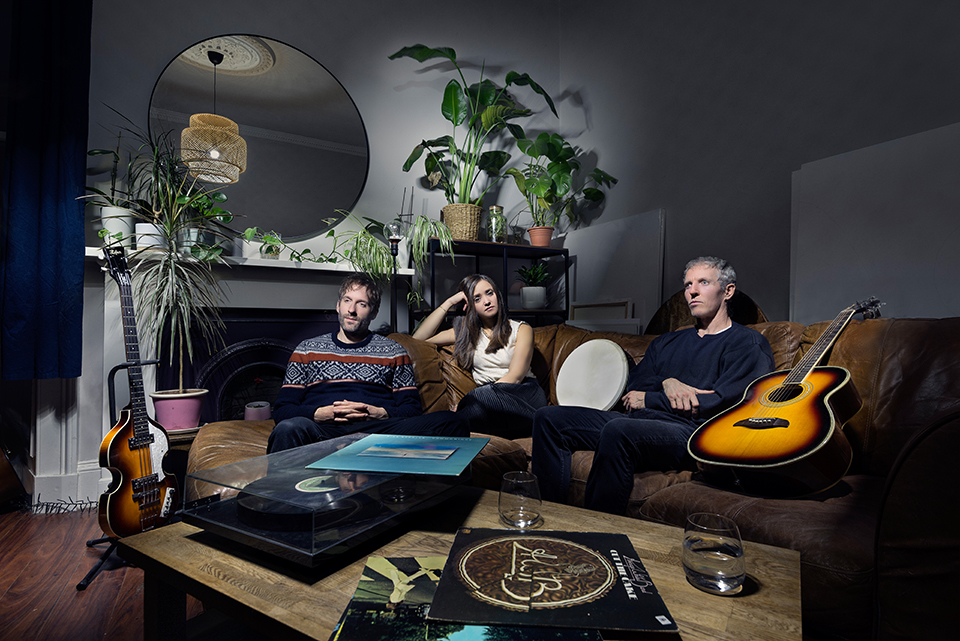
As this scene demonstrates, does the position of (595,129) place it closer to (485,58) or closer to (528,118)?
(528,118)

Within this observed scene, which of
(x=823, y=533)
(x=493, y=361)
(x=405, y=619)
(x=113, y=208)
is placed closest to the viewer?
(x=405, y=619)

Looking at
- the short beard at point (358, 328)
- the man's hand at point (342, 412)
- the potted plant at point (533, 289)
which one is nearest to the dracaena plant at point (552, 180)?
the potted plant at point (533, 289)

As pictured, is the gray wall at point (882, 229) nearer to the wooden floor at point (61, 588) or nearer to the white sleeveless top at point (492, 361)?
the white sleeveless top at point (492, 361)

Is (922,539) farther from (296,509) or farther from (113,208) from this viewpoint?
(113,208)

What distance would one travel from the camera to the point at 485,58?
3758 mm

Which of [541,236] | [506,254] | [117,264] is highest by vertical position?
[541,236]

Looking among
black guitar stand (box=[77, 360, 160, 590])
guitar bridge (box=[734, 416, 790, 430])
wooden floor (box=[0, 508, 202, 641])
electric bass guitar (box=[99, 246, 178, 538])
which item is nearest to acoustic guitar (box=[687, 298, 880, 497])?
guitar bridge (box=[734, 416, 790, 430])

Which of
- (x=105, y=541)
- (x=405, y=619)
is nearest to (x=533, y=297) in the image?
(x=105, y=541)

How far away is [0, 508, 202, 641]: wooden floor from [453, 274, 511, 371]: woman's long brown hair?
150cm

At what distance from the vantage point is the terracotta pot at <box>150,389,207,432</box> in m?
2.17

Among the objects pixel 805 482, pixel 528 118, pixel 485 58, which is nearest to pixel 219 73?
pixel 485 58

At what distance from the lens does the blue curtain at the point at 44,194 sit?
2.11m

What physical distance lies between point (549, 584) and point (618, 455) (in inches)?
38.5

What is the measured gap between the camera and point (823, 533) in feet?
3.69
